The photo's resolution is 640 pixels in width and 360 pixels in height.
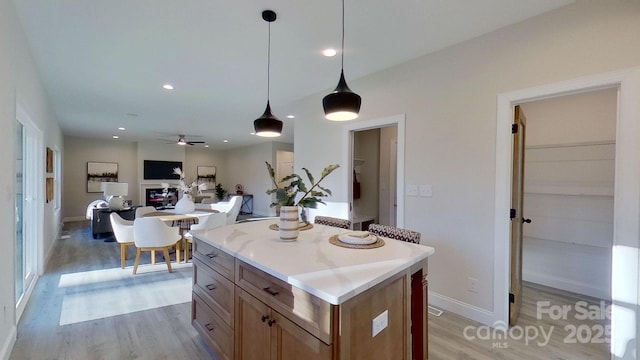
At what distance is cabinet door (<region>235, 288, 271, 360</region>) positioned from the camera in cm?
144

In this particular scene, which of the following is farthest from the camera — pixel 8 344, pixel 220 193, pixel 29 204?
pixel 220 193

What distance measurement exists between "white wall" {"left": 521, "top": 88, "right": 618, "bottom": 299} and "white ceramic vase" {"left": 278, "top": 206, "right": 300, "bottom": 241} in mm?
3291

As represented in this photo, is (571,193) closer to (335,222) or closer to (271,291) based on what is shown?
(335,222)

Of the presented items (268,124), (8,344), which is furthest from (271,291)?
(8,344)

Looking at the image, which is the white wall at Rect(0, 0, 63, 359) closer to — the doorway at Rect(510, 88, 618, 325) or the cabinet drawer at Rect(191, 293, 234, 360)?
the cabinet drawer at Rect(191, 293, 234, 360)

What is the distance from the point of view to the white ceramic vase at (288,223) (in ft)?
6.17

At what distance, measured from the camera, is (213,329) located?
1.95 meters

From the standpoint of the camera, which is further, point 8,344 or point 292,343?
point 8,344

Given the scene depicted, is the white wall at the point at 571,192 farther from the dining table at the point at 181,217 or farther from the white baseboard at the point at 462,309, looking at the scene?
the dining table at the point at 181,217

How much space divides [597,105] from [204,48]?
4306mm

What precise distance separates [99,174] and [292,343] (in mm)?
10385

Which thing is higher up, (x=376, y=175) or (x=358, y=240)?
(x=376, y=175)

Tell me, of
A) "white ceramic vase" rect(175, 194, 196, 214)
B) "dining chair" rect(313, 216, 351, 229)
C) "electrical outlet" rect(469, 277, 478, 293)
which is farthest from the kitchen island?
"white ceramic vase" rect(175, 194, 196, 214)

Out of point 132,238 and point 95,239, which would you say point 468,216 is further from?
point 95,239
